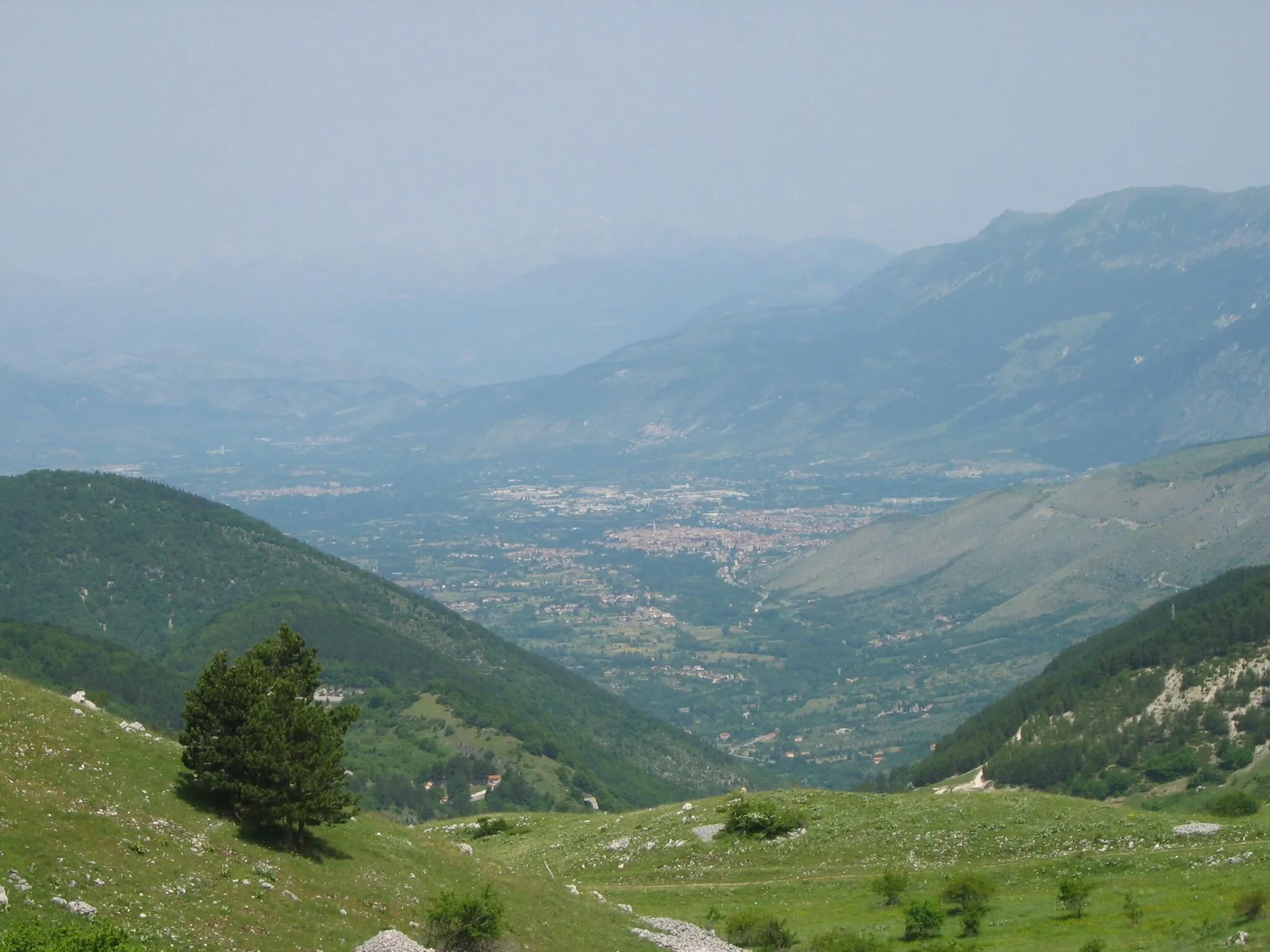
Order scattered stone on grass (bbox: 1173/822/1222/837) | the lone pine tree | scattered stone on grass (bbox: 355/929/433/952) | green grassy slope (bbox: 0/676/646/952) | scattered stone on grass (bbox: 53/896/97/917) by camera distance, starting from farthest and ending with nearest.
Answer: scattered stone on grass (bbox: 1173/822/1222/837) → the lone pine tree → scattered stone on grass (bbox: 355/929/433/952) → green grassy slope (bbox: 0/676/646/952) → scattered stone on grass (bbox: 53/896/97/917)

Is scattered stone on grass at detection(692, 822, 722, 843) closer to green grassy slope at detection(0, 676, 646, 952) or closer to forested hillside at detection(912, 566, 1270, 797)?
green grassy slope at detection(0, 676, 646, 952)

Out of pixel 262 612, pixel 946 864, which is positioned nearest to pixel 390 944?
pixel 946 864

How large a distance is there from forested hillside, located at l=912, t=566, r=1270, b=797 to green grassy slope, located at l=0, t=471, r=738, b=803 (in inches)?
1522

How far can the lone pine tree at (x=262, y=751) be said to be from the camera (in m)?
34.6

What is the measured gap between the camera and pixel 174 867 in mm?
30891

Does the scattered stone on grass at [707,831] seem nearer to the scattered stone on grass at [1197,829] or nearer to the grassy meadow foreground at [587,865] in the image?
the grassy meadow foreground at [587,865]

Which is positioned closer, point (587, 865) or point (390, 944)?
point (390, 944)

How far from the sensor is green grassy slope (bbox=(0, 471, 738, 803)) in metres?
142

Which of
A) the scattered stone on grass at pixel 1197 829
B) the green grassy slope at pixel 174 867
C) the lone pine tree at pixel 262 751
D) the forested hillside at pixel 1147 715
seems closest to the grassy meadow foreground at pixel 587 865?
the green grassy slope at pixel 174 867

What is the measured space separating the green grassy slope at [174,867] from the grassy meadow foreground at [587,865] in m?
0.06

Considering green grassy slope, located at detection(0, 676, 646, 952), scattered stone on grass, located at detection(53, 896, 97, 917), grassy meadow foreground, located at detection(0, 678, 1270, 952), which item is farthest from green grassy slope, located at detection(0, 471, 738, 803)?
scattered stone on grass, located at detection(53, 896, 97, 917)

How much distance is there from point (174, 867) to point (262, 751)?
4.30m

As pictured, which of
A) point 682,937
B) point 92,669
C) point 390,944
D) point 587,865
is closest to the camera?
point 390,944

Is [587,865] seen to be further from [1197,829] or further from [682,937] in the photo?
[1197,829]
